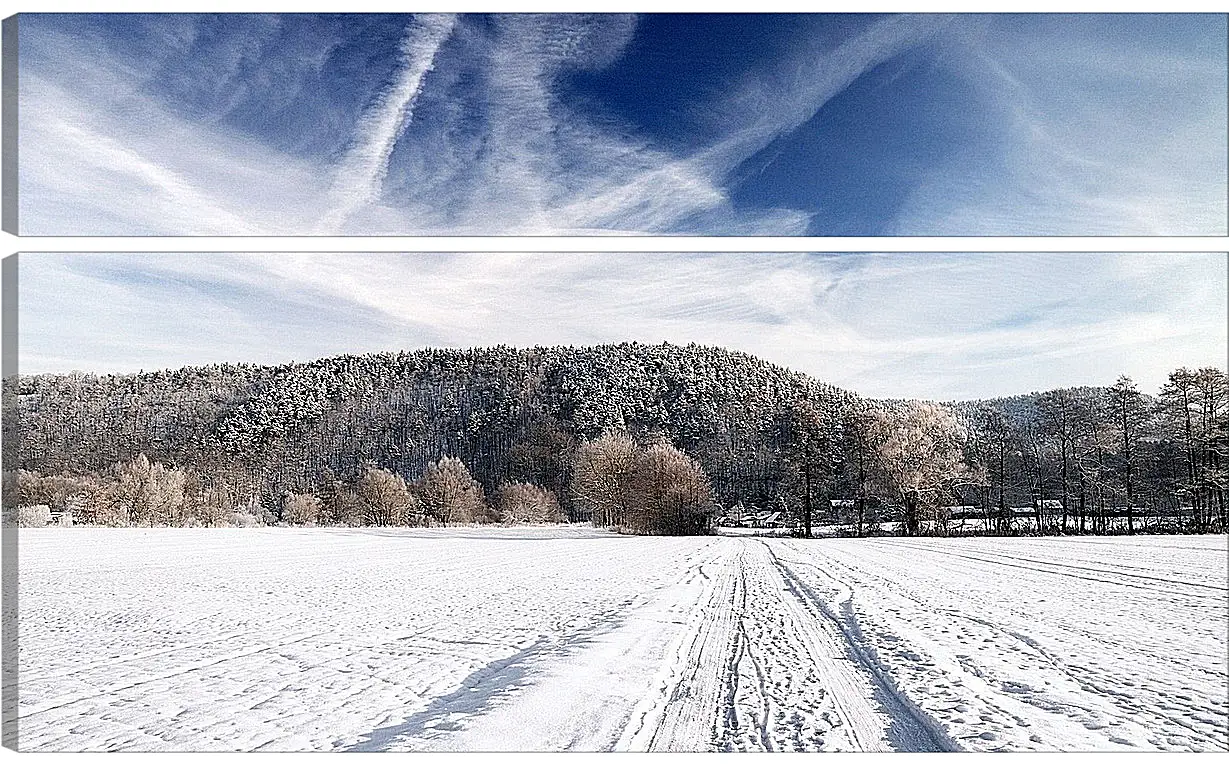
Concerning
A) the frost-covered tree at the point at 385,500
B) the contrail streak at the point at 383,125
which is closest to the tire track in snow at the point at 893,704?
the frost-covered tree at the point at 385,500

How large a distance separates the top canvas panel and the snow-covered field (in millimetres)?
1808

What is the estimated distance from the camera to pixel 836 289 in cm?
447

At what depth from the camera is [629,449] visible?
480 cm

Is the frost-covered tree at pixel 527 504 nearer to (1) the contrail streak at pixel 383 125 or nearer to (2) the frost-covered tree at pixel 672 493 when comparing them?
(2) the frost-covered tree at pixel 672 493

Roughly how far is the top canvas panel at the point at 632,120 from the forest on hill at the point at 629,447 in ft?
2.79

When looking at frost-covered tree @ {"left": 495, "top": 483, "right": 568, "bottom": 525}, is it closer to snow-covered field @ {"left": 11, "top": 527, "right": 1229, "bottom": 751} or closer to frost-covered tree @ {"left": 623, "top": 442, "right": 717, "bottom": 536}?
snow-covered field @ {"left": 11, "top": 527, "right": 1229, "bottom": 751}

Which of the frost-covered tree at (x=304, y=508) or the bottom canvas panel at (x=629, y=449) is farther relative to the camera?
the frost-covered tree at (x=304, y=508)

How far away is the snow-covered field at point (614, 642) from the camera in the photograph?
293 cm

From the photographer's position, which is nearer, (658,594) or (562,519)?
(562,519)

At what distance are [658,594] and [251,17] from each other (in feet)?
13.2

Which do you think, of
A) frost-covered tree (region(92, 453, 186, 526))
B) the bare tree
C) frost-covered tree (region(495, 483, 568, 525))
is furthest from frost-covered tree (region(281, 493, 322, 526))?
the bare tree

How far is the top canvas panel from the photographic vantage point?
420 centimetres

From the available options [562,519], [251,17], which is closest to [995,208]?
[562,519]
